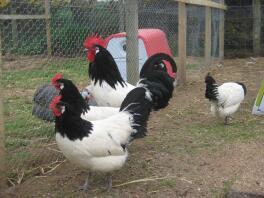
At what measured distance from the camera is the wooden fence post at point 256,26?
12.3 meters

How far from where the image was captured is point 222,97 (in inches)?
214

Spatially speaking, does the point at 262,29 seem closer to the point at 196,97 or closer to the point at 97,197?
the point at 196,97

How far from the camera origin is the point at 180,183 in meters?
3.63

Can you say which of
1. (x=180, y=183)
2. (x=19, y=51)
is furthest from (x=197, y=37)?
(x=180, y=183)

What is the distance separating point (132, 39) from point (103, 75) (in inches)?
51.3

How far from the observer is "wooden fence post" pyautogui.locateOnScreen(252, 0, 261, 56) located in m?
12.3

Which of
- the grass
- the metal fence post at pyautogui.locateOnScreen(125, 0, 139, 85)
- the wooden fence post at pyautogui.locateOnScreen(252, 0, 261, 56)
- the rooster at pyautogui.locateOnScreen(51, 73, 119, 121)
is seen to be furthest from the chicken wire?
the wooden fence post at pyautogui.locateOnScreen(252, 0, 261, 56)

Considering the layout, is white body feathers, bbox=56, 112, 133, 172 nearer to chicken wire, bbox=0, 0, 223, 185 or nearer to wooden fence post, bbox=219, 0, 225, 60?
chicken wire, bbox=0, 0, 223, 185

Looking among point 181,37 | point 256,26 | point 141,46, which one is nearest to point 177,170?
point 141,46

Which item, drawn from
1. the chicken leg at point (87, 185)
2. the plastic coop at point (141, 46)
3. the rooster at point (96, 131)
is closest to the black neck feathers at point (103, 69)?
the rooster at point (96, 131)

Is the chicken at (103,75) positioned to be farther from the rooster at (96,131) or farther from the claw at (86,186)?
the claw at (86,186)

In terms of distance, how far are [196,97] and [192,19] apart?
2.49 metres

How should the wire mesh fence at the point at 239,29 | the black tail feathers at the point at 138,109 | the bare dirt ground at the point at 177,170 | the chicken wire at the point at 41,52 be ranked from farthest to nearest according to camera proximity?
the wire mesh fence at the point at 239,29
the chicken wire at the point at 41,52
the black tail feathers at the point at 138,109
the bare dirt ground at the point at 177,170

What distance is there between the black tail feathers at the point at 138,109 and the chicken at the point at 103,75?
59cm
